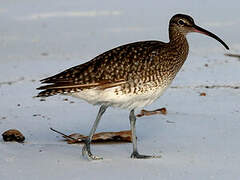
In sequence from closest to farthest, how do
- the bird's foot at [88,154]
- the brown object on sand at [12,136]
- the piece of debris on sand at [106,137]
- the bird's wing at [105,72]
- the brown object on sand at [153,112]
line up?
the bird's wing at [105,72] < the bird's foot at [88,154] < the brown object on sand at [12,136] < the piece of debris on sand at [106,137] < the brown object on sand at [153,112]

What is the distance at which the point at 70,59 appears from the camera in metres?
11.3

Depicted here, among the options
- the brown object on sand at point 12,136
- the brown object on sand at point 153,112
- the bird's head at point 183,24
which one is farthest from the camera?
the brown object on sand at point 153,112

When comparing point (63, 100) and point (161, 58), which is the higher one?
point (161, 58)

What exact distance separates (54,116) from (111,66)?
1.92 m

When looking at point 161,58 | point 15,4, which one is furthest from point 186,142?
point 15,4

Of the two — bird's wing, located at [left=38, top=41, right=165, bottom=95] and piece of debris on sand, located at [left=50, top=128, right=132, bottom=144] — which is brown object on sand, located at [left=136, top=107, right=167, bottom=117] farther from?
bird's wing, located at [left=38, top=41, right=165, bottom=95]

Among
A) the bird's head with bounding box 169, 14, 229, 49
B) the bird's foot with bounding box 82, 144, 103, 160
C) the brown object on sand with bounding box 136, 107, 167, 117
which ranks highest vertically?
the bird's head with bounding box 169, 14, 229, 49

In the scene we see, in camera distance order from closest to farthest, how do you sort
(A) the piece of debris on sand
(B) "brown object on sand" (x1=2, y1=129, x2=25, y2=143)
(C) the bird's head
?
(B) "brown object on sand" (x1=2, y1=129, x2=25, y2=143)
(A) the piece of debris on sand
(C) the bird's head

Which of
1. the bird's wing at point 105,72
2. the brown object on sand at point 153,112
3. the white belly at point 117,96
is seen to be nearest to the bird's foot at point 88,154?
the white belly at point 117,96

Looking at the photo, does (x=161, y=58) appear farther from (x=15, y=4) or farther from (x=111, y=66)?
(x=15, y=4)

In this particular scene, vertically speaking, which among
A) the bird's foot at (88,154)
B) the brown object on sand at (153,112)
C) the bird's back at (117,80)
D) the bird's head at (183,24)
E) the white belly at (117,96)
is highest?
the bird's head at (183,24)

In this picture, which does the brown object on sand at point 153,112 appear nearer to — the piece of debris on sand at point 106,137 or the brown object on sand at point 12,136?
the piece of debris on sand at point 106,137

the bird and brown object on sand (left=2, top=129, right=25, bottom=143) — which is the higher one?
the bird

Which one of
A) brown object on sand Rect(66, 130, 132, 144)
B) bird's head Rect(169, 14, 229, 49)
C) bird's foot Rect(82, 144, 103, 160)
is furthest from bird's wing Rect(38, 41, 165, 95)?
brown object on sand Rect(66, 130, 132, 144)
